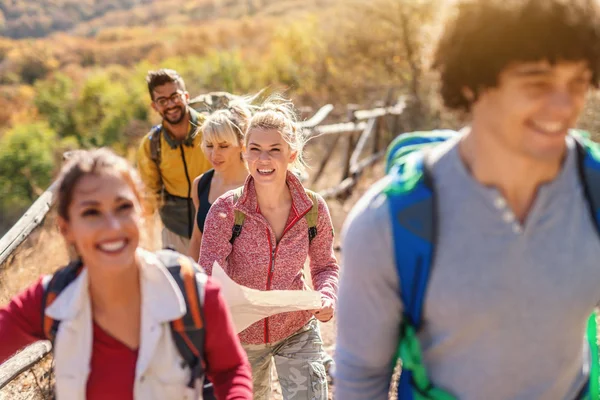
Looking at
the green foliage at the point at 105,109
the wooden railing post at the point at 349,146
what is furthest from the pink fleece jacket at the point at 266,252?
the green foliage at the point at 105,109

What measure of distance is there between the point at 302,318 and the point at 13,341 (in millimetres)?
1298

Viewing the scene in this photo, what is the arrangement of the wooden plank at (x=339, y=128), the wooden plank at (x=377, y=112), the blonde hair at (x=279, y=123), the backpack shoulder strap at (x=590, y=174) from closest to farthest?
the backpack shoulder strap at (x=590, y=174) → the blonde hair at (x=279, y=123) → the wooden plank at (x=339, y=128) → the wooden plank at (x=377, y=112)

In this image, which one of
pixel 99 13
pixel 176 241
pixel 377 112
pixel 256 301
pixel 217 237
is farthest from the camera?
pixel 99 13

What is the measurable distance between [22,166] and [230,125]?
22.8 meters

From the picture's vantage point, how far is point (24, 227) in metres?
3.87

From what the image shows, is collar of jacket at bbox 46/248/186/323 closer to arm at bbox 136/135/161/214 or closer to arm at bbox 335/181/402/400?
arm at bbox 335/181/402/400

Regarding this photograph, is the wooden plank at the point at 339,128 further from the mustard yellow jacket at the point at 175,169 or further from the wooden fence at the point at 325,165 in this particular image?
the mustard yellow jacket at the point at 175,169

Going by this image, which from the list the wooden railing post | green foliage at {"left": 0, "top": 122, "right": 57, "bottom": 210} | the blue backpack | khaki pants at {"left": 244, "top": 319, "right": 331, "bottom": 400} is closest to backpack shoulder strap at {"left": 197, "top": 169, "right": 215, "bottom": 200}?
khaki pants at {"left": 244, "top": 319, "right": 331, "bottom": 400}

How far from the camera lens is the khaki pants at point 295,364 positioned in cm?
257

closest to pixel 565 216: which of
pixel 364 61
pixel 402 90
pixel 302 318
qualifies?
pixel 302 318

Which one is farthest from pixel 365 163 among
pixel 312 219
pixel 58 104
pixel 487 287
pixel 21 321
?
pixel 58 104

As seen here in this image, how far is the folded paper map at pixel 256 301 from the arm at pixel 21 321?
0.74m

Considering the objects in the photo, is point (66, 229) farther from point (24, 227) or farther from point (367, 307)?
point (24, 227)

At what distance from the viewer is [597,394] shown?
1.50m
